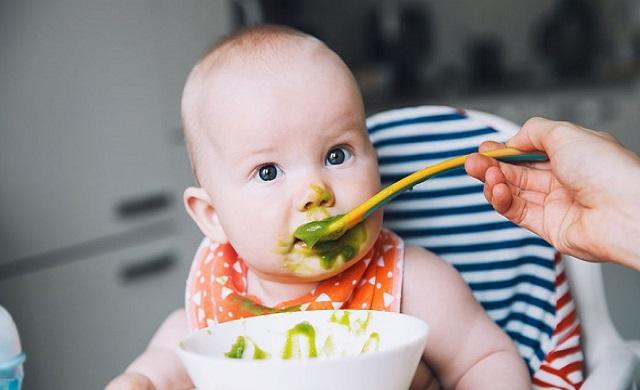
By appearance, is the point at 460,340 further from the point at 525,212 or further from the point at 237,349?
the point at 237,349

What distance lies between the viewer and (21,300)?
172cm

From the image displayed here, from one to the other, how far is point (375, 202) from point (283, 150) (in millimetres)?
110

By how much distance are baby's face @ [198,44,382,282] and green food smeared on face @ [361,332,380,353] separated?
14 cm

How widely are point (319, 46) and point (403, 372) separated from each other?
407 mm

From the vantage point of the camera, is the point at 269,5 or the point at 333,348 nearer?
the point at 333,348

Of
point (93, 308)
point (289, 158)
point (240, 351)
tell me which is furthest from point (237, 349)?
point (93, 308)

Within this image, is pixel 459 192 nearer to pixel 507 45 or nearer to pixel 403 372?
pixel 403 372

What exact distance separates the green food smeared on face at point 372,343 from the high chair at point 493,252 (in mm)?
336

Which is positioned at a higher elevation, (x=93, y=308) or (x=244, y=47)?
(x=244, y=47)

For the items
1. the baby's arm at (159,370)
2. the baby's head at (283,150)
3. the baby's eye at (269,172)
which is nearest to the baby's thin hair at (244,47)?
the baby's head at (283,150)

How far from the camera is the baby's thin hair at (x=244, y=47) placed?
35.6 inches

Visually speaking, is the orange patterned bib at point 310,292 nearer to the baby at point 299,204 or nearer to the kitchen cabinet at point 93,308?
the baby at point 299,204

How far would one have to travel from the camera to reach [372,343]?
731 mm

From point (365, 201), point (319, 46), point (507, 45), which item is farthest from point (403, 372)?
point (507, 45)
